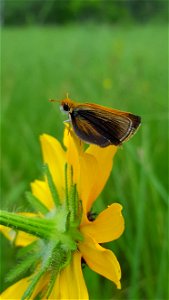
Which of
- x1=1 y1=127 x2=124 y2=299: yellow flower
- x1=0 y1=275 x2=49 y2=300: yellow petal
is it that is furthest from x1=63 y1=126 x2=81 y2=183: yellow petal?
x1=0 y1=275 x2=49 y2=300: yellow petal

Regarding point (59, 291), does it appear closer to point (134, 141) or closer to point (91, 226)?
point (91, 226)

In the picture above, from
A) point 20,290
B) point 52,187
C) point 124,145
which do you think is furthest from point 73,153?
point 124,145

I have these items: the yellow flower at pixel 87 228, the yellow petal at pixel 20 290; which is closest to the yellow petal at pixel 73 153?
the yellow flower at pixel 87 228

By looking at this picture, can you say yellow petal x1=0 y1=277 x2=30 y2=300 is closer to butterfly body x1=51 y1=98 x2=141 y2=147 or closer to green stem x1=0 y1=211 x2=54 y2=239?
green stem x1=0 y1=211 x2=54 y2=239

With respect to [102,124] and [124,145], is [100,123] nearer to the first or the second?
[102,124]

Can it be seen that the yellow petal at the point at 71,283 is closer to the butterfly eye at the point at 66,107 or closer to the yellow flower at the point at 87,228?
the yellow flower at the point at 87,228

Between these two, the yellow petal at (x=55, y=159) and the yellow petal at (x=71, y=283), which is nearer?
the yellow petal at (x=71, y=283)
